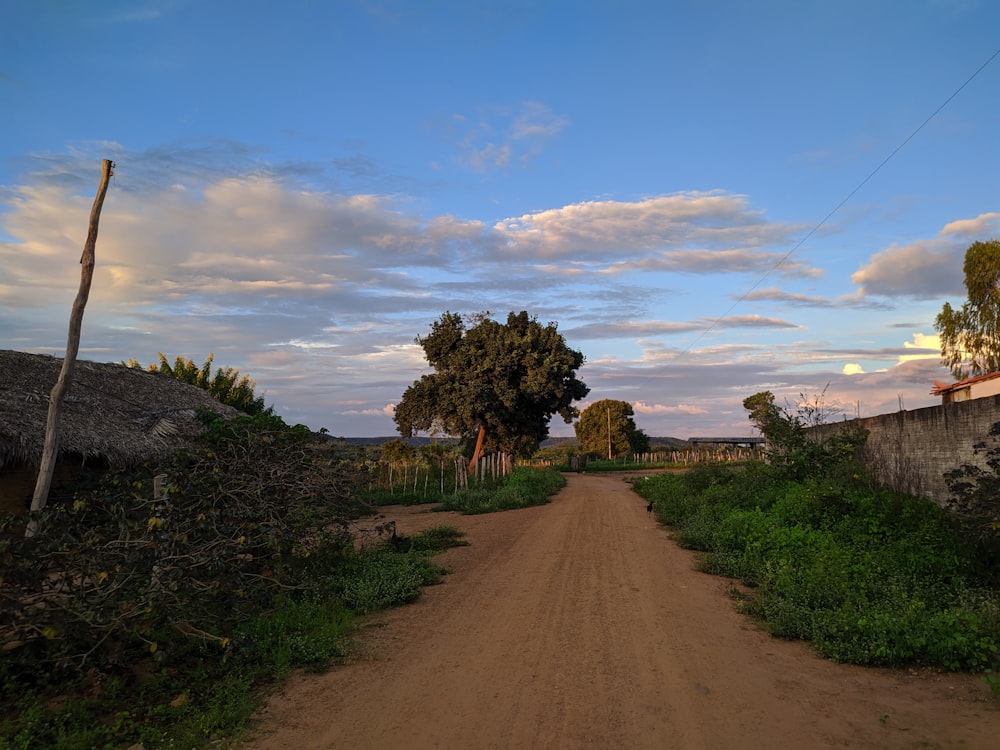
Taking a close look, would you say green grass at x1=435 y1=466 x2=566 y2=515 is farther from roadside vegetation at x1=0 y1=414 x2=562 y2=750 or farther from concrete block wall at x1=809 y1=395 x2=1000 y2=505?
roadside vegetation at x1=0 y1=414 x2=562 y2=750

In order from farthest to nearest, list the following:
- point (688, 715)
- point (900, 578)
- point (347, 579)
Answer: point (347, 579) < point (900, 578) < point (688, 715)

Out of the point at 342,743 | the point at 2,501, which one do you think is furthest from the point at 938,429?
the point at 2,501

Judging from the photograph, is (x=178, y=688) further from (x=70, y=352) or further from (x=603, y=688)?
(x=70, y=352)

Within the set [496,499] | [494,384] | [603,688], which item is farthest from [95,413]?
[494,384]

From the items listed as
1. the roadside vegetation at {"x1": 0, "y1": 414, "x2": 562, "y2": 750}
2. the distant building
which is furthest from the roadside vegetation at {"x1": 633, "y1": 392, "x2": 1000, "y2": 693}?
the roadside vegetation at {"x1": 0, "y1": 414, "x2": 562, "y2": 750}

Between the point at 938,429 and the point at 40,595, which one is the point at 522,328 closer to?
the point at 938,429

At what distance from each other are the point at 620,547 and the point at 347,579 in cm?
545

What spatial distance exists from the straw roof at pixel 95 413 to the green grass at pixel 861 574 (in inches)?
360

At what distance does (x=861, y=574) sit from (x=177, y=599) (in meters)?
7.05

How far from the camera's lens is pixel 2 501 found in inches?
384

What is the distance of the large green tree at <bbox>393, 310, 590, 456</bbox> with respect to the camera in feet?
117

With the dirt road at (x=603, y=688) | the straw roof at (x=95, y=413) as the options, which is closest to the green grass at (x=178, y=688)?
the dirt road at (x=603, y=688)

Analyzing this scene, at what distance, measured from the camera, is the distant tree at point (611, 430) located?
69.8 meters

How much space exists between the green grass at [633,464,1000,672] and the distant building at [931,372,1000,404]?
4219 mm
